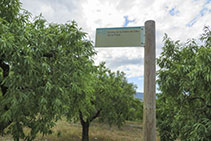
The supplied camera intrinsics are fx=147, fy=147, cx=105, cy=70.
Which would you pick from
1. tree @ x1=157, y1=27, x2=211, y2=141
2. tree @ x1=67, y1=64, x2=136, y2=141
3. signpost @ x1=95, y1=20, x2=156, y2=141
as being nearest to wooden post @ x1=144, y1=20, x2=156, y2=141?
signpost @ x1=95, y1=20, x2=156, y2=141

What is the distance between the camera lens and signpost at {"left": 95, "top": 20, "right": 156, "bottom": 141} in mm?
1691

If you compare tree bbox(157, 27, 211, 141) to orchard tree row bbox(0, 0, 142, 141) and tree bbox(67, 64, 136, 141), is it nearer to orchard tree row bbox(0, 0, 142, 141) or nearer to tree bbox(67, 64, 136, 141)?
orchard tree row bbox(0, 0, 142, 141)

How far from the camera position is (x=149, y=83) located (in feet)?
5.76

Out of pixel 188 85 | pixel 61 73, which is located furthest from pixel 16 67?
pixel 188 85

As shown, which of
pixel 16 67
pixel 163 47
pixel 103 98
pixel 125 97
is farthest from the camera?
pixel 125 97

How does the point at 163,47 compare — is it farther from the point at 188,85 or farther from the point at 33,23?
the point at 33,23

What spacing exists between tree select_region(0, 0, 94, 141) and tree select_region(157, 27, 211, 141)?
2.03 meters

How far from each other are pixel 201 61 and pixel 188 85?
2.31 feet

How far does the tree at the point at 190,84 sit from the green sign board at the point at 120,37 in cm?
124

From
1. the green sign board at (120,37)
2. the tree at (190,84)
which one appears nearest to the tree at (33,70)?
the green sign board at (120,37)

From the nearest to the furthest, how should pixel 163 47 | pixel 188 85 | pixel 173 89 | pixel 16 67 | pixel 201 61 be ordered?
1. pixel 16 67
2. pixel 201 61
3. pixel 188 85
4. pixel 173 89
5. pixel 163 47

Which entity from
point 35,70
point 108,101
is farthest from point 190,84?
point 108,101

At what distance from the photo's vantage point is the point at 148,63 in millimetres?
1797

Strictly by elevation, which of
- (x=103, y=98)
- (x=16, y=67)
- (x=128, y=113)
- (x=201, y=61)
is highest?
(x=201, y=61)
